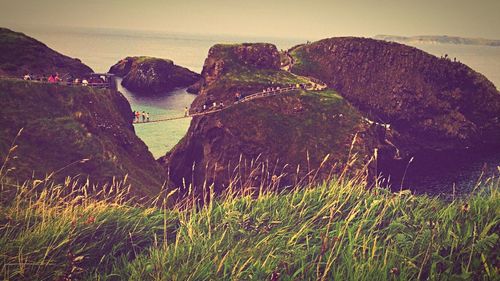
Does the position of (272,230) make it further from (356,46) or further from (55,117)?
(356,46)

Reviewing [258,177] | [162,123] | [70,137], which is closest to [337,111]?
[258,177]

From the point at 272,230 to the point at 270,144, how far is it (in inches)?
2317

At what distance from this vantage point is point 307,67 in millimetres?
125812

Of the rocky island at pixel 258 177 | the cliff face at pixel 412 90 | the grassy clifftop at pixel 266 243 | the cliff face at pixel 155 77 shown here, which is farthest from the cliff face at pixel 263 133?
the cliff face at pixel 155 77

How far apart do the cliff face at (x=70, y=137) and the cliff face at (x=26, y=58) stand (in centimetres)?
3148

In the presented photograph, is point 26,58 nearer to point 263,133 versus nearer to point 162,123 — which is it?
point 162,123

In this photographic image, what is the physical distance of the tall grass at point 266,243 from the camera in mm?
5414

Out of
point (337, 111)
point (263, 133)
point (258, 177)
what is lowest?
point (258, 177)

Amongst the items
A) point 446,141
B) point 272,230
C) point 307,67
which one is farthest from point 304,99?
point 272,230

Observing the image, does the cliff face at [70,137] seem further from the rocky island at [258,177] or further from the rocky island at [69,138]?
the rocky island at [258,177]

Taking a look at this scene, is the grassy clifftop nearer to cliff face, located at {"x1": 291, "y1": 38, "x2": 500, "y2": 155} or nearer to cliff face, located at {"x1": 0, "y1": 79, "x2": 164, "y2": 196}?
cliff face, located at {"x1": 0, "y1": 79, "x2": 164, "y2": 196}

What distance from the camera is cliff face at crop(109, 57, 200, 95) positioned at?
139 meters

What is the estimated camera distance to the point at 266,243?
246 inches

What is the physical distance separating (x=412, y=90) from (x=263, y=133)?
77183mm
